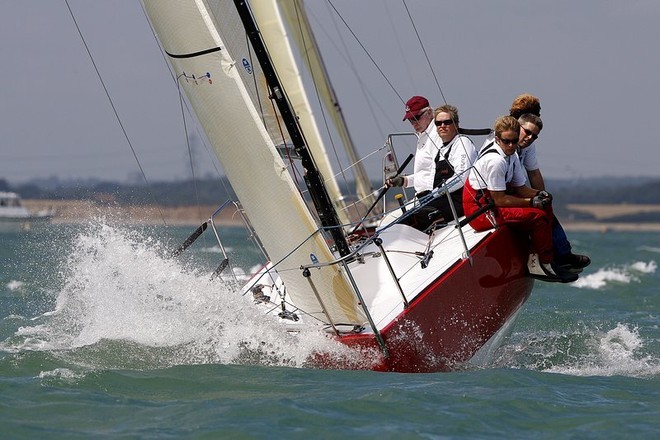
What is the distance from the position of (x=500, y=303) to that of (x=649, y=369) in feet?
4.00

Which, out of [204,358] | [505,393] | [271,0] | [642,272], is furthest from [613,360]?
[642,272]

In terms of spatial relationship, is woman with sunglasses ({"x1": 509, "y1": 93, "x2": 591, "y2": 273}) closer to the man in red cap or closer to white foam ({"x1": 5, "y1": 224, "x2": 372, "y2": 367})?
the man in red cap

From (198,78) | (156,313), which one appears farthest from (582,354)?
(198,78)

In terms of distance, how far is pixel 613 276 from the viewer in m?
21.2

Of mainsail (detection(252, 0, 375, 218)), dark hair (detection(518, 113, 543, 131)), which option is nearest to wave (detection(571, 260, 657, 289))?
mainsail (detection(252, 0, 375, 218))

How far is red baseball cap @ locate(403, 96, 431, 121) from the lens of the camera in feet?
28.3

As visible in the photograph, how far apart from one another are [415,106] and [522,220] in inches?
58.4

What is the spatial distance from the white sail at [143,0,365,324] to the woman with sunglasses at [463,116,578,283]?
1165mm

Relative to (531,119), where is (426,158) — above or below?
below

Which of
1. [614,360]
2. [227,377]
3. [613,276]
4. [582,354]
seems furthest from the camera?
[613,276]

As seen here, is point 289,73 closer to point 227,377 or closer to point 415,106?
point 415,106

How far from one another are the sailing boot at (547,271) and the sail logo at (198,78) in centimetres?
249

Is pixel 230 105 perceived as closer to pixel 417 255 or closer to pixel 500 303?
pixel 417 255

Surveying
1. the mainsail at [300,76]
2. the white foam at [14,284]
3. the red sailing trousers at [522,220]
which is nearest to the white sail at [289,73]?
the mainsail at [300,76]
